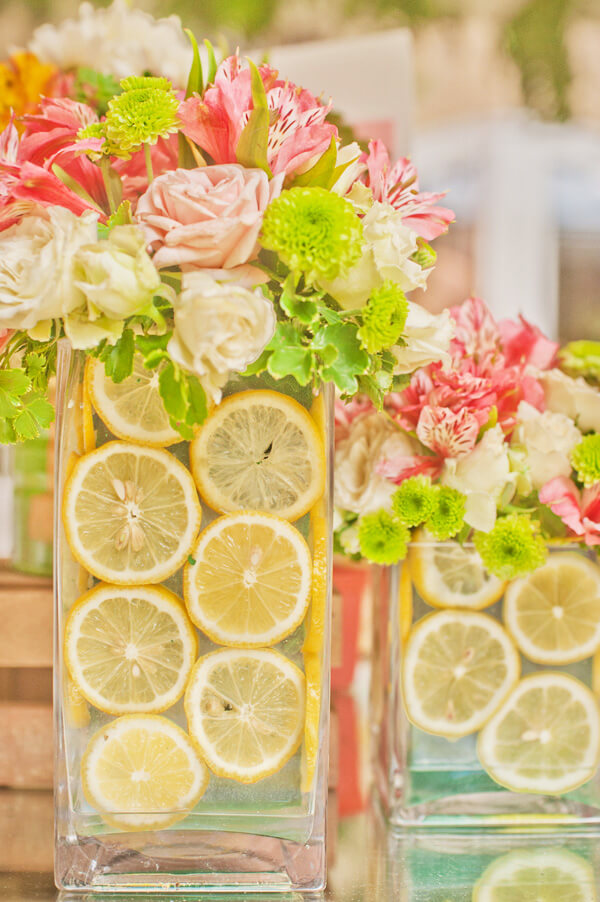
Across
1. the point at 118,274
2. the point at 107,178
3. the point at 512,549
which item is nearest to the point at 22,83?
the point at 107,178

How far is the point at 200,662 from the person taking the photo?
0.51 metres

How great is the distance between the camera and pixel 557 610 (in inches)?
24.8

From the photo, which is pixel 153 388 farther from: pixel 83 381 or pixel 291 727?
pixel 291 727

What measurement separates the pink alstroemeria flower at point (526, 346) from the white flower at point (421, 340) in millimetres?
157

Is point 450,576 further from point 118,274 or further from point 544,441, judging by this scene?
point 118,274

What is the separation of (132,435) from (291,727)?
18 cm

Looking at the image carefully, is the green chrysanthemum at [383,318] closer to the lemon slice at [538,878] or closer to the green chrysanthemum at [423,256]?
the green chrysanthemum at [423,256]

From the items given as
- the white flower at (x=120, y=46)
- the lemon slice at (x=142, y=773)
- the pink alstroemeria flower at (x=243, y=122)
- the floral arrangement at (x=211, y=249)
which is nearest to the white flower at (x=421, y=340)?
the floral arrangement at (x=211, y=249)

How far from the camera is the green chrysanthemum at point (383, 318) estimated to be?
474mm

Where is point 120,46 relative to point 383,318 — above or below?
above

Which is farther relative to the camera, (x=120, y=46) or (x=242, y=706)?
(x=120, y=46)

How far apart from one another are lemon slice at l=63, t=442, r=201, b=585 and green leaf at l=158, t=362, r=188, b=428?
0.21 feet

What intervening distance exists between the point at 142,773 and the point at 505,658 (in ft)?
0.83

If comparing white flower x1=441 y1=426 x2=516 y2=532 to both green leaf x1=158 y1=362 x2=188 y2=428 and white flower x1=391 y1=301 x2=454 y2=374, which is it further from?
green leaf x1=158 y1=362 x2=188 y2=428
